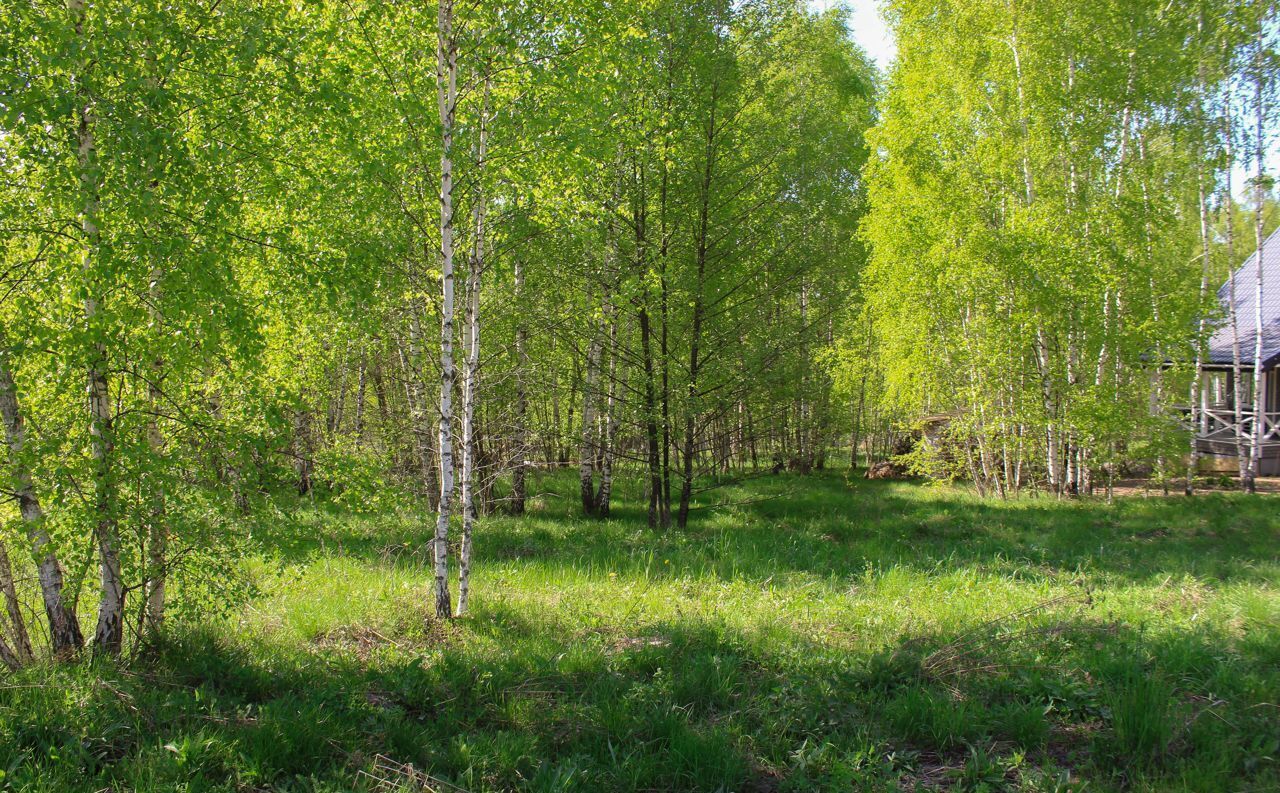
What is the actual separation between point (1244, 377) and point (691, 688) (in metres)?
18.6

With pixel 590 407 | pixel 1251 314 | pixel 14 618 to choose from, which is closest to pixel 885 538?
pixel 590 407

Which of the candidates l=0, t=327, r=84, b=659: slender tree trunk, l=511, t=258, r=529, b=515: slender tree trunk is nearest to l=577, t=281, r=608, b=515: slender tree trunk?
l=511, t=258, r=529, b=515: slender tree trunk

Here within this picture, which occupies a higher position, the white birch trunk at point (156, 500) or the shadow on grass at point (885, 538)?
the white birch trunk at point (156, 500)

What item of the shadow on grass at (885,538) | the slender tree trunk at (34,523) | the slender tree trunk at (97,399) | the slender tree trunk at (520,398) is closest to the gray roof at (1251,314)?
the shadow on grass at (885,538)

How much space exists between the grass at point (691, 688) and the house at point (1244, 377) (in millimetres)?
10458

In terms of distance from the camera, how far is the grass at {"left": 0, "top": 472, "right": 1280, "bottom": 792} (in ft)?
12.0

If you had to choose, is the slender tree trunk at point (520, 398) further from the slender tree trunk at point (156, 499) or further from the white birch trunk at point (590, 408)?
the slender tree trunk at point (156, 499)

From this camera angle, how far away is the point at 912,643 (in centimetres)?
525

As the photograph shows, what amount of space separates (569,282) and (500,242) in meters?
3.34

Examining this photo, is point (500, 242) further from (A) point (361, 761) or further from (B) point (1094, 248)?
(B) point (1094, 248)

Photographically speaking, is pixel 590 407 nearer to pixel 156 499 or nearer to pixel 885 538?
pixel 885 538

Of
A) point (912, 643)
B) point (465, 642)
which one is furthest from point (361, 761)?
point (912, 643)

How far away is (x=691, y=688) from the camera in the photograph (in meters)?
4.59

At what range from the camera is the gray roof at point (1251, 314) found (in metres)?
16.1
